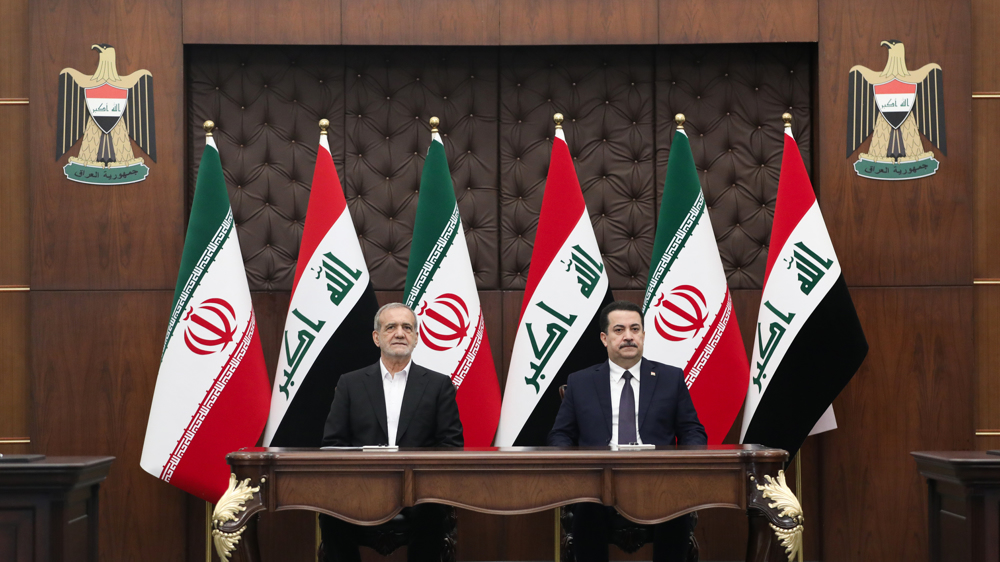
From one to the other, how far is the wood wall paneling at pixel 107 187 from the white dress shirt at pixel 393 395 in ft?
4.63

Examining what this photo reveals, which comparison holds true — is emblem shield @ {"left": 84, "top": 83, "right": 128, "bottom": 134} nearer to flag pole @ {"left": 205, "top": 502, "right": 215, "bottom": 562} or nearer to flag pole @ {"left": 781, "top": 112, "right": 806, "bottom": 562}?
flag pole @ {"left": 205, "top": 502, "right": 215, "bottom": 562}

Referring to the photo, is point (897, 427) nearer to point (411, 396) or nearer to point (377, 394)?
point (411, 396)

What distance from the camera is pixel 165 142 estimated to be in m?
4.08

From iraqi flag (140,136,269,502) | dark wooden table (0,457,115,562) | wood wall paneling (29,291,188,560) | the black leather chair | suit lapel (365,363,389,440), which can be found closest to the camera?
dark wooden table (0,457,115,562)

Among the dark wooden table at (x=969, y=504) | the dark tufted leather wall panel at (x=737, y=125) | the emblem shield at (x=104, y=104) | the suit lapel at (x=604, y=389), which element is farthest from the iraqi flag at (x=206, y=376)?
the dark wooden table at (x=969, y=504)

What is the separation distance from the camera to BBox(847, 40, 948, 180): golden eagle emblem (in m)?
4.05

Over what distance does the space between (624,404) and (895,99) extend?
6.91 feet

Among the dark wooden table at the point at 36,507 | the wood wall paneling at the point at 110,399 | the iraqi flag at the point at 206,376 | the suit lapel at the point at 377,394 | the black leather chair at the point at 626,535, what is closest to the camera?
the dark wooden table at the point at 36,507

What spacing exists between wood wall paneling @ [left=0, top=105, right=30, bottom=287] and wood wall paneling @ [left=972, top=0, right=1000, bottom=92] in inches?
171

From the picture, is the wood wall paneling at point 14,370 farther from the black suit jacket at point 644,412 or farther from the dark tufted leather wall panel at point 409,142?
the black suit jacket at point 644,412

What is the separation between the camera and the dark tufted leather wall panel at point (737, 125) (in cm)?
423

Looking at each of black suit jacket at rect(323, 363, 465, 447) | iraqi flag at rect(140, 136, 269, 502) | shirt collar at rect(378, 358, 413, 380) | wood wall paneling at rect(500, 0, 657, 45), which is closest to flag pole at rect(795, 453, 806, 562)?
black suit jacket at rect(323, 363, 465, 447)

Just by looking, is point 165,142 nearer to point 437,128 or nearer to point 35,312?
point 35,312

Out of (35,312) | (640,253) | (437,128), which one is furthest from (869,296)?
(35,312)
